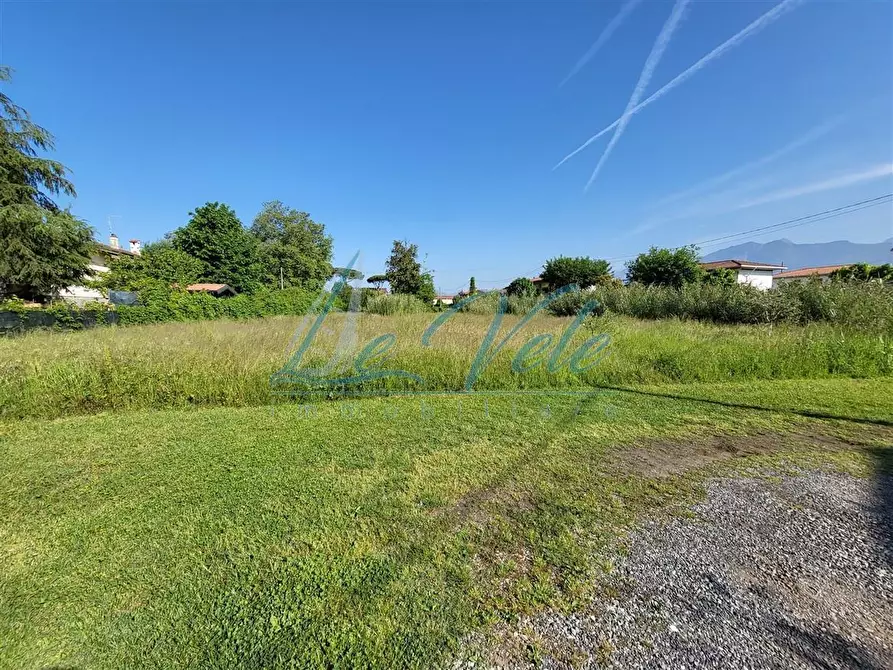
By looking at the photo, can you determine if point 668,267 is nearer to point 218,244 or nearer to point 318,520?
point 318,520

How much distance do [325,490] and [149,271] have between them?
1129 inches

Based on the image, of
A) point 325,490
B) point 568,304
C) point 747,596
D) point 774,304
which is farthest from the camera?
point 568,304

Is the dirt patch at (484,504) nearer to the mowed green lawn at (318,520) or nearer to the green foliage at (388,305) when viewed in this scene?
the mowed green lawn at (318,520)

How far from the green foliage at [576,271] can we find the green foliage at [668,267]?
316cm

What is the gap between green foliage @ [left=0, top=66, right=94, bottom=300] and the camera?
13.9 meters

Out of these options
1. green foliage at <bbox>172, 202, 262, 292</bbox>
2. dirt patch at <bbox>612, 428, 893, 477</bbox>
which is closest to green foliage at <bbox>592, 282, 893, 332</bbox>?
dirt patch at <bbox>612, 428, 893, 477</bbox>

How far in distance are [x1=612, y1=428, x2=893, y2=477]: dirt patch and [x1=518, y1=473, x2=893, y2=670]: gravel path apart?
600 mm

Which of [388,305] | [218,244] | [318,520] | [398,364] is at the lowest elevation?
[318,520]

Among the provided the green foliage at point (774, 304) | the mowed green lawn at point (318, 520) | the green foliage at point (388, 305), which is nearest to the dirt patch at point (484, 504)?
the mowed green lawn at point (318, 520)

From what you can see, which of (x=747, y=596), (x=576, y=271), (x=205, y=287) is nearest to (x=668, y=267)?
(x=576, y=271)

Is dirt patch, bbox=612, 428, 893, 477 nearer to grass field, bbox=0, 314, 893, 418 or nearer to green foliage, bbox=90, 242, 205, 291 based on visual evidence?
grass field, bbox=0, 314, 893, 418

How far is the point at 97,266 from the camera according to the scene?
2625 centimetres

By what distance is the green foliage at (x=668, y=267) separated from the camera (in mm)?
23016

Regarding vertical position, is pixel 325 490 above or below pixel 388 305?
below
